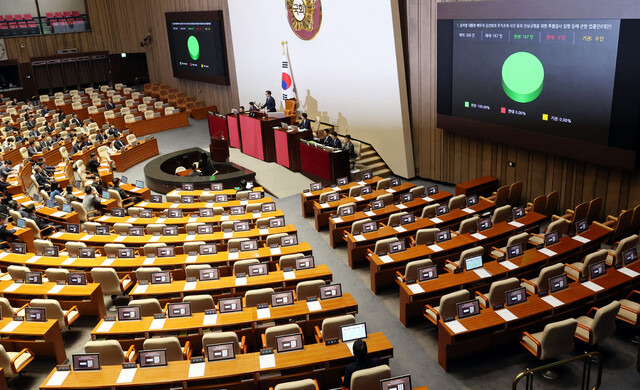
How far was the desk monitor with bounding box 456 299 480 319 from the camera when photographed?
671cm

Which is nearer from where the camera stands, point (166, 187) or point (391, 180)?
point (391, 180)

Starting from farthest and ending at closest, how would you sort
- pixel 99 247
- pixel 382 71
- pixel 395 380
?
pixel 382 71
pixel 99 247
pixel 395 380

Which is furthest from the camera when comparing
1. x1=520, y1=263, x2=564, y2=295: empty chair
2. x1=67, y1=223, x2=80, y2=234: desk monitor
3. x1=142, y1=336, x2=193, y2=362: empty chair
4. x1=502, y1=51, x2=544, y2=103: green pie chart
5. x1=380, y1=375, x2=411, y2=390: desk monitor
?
x1=67, y1=223, x2=80, y2=234: desk monitor

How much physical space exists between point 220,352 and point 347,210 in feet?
17.1

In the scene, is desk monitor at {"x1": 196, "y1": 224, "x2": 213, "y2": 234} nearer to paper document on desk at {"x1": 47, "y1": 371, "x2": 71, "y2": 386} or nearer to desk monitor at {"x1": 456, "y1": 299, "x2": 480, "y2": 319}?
paper document on desk at {"x1": 47, "y1": 371, "x2": 71, "y2": 386}

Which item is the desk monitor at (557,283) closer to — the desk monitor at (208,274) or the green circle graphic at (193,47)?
the desk monitor at (208,274)

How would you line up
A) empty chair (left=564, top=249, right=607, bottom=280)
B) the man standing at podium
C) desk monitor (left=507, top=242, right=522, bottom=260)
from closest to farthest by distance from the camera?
1. empty chair (left=564, top=249, right=607, bottom=280)
2. desk monitor (left=507, top=242, right=522, bottom=260)
3. the man standing at podium

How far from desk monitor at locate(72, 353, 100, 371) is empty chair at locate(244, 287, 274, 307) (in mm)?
2078

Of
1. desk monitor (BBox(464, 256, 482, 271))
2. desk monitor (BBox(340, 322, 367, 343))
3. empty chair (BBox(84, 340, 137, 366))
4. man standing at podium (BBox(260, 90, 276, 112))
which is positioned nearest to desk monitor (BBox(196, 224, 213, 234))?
empty chair (BBox(84, 340, 137, 366))

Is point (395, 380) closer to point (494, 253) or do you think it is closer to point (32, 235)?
point (494, 253)

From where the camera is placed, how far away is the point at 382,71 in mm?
14273

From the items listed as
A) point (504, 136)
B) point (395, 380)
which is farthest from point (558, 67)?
point (395, 380)

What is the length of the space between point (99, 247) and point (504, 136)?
29.1ft

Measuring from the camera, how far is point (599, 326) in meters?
6.41
